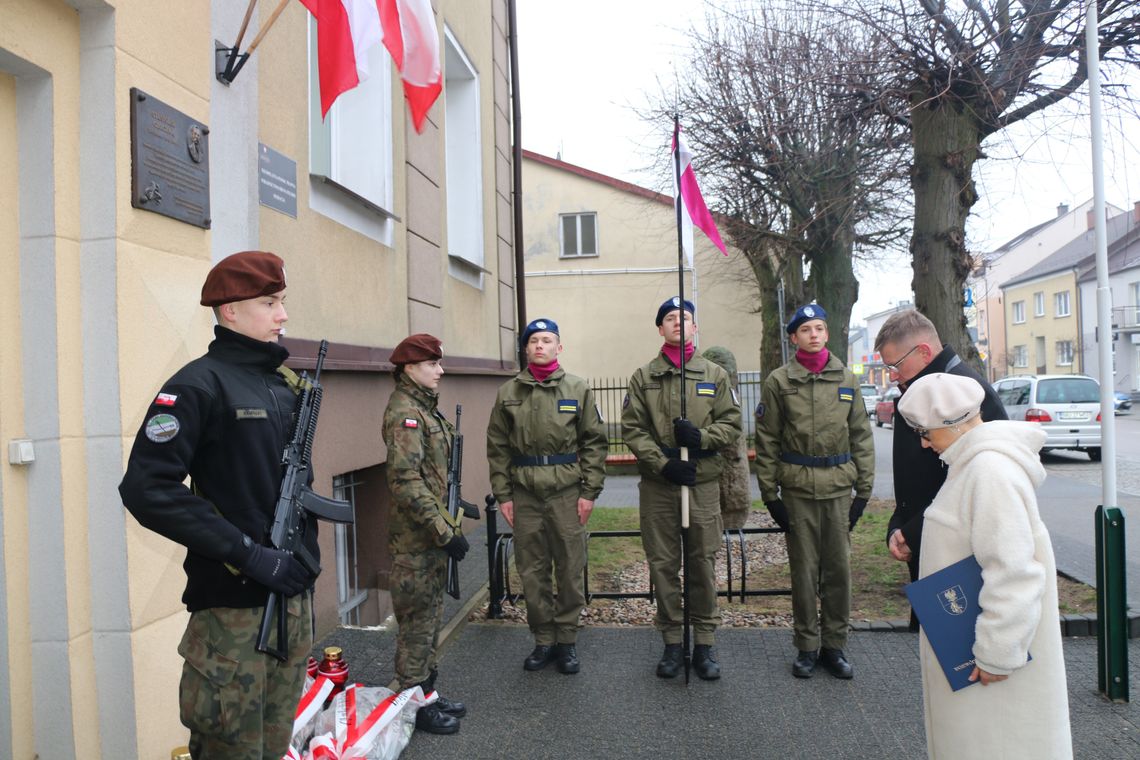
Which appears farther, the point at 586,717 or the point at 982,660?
the point at 586,717

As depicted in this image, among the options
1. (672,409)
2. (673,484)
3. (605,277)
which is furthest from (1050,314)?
(673,484)

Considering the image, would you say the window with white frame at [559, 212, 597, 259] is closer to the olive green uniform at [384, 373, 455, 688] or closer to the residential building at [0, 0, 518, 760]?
the residential building at [0, 0, 518, 760]

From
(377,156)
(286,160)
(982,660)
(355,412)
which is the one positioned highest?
(377,156)

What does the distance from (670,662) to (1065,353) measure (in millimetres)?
49508

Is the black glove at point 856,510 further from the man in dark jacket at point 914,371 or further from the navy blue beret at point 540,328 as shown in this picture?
the navy blue beret at point 540,328

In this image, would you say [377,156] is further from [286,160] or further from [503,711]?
[503,711]

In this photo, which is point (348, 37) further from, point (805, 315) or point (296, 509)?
point (805, 315)

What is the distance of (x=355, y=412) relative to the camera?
19.6 feet

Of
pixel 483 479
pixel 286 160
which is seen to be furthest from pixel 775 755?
pixel 483 479

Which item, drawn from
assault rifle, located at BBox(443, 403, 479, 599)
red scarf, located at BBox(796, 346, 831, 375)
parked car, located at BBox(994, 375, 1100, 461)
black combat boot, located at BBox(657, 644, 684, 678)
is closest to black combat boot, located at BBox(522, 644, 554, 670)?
black combat boot, located at BBox(657, 644, 684, 678)

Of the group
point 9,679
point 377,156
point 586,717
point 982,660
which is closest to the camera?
point 982,660

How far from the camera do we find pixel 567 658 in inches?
198

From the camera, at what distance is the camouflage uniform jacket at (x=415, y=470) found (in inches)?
162

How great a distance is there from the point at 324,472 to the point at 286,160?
2024mm
